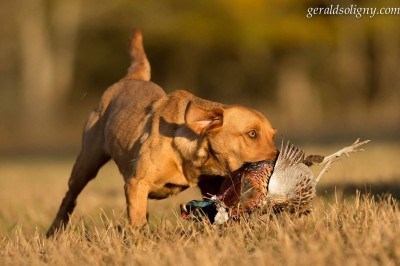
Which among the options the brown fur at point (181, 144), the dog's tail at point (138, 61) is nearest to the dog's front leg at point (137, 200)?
the brown fur at point (181, 144)

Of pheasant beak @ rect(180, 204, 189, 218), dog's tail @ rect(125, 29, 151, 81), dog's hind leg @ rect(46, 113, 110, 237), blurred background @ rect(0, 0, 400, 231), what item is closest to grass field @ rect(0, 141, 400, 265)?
pheasant beak @ rect(180, 204, 189, 218)

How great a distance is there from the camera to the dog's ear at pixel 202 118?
5.73 meters

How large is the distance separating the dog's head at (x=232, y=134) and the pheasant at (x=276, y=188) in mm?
371

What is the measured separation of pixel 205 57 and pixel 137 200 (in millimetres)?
31930

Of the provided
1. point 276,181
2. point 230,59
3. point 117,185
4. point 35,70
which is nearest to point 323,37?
point 230,59

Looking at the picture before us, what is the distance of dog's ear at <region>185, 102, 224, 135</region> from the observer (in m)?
5.73

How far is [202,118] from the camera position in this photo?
19.0 ft

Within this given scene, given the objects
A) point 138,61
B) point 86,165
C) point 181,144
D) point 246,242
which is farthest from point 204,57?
point 246,242

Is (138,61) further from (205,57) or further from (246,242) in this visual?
(205,57)

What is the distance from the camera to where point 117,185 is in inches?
476

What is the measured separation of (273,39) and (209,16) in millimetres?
2918

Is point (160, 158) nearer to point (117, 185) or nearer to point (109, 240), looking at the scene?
Answer: point (109, 240)

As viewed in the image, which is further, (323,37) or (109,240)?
(323,37)

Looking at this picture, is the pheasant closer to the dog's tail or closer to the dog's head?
the dog's head
